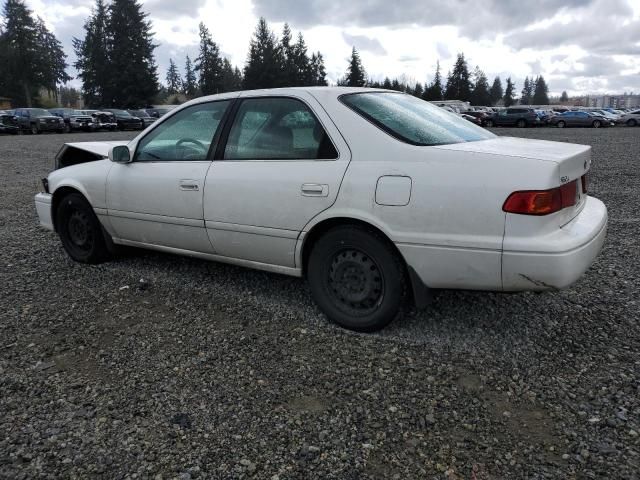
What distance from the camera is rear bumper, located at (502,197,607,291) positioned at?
111 inches

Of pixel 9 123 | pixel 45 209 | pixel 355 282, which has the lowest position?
pixel 355 282

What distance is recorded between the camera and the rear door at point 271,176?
11.3 ft

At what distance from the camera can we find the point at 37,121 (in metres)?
30.9

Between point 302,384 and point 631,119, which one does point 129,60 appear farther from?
point 302,384

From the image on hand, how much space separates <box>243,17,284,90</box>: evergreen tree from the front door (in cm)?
7051

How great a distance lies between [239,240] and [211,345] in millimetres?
802

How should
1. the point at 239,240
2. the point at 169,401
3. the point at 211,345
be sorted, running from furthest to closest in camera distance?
the point at 239,240 → the point at 211,345 → the point at 169,401

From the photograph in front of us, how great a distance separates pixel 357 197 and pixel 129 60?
61.7 meters

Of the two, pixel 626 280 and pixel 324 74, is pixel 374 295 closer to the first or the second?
pixel 626 280

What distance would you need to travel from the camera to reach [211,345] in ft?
11.1

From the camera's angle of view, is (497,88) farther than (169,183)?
Yes

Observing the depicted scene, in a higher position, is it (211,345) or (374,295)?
(374,295)

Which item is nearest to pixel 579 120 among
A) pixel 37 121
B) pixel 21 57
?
pixel 37 121

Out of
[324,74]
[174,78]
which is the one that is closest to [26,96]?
[324,74]
